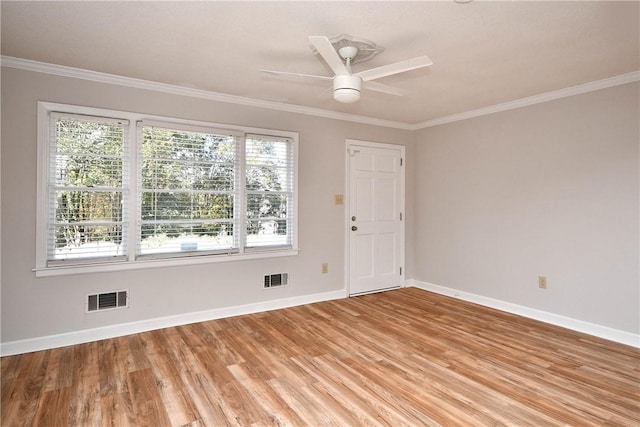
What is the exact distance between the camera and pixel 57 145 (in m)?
3.17

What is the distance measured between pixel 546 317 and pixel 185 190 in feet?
13.3

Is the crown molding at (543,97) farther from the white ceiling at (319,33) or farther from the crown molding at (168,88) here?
the crown molding at (168,88)

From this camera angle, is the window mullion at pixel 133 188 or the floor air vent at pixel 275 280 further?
the floor air vent at pixel 275 280

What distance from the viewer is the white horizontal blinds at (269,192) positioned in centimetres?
414

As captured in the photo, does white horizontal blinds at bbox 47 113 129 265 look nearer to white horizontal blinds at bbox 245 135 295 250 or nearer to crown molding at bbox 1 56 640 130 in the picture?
crown molding at bbox 1 56 640 130

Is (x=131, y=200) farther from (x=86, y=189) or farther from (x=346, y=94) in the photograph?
(x=346, y=94)

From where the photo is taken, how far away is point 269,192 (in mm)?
4242

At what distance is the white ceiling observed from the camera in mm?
2184

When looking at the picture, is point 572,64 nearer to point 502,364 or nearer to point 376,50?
point 376,50

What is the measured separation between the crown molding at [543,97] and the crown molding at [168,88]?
2.72 ft

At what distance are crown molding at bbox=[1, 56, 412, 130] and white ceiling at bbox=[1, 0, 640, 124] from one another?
12cm

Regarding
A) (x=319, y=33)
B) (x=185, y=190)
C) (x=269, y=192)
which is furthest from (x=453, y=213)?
→ (x=185, y=190)

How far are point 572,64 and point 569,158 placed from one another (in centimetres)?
106

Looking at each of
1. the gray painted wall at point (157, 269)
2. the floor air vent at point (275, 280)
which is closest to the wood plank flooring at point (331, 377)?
the gray painted wall at point (157, 269)
